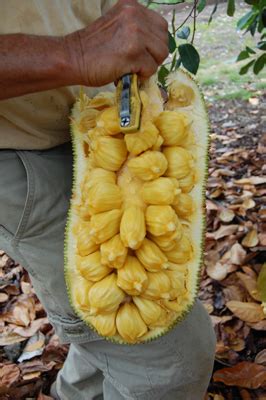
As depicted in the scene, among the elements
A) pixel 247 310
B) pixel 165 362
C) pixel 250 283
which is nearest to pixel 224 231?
pixel 250 283

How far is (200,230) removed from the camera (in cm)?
83

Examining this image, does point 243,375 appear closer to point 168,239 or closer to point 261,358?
point 261,358

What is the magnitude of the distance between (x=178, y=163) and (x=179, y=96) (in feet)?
0.59

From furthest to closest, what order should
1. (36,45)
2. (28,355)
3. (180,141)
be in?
1. (28,355)
2. (180,141)
3. (36,45)

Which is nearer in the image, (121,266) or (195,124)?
(121,266)

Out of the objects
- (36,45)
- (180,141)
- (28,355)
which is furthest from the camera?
(28,355)

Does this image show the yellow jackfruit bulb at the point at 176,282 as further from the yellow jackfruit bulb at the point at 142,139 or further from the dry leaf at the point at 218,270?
the dry leaf at the point at 218,270

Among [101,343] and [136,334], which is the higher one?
[136,334]

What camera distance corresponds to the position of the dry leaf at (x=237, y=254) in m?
1.65

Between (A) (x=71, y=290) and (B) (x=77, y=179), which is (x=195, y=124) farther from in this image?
(A) (x=71, y=290)

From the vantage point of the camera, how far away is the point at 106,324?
0.76 meters

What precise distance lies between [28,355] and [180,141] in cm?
98

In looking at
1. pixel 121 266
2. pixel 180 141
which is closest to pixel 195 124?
pixel 180 141

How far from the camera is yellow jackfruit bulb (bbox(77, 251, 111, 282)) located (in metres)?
0.76
